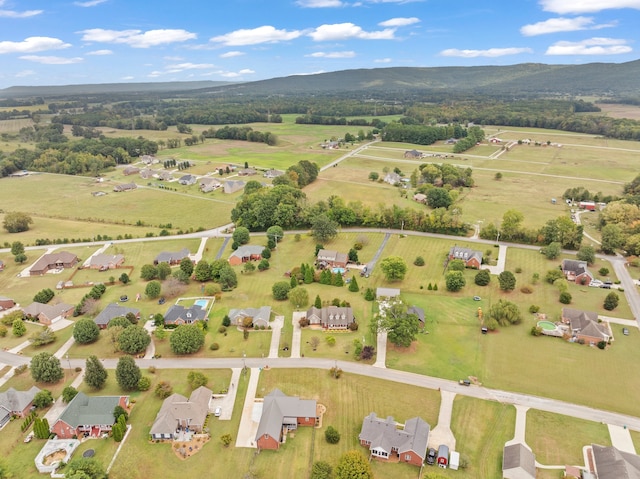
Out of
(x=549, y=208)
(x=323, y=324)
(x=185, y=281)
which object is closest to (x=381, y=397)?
(x=323, y=324)

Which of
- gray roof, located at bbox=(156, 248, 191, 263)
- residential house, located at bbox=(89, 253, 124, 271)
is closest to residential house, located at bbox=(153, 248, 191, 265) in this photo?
gray roof, located at bbox=(156, 248, 191, 263)

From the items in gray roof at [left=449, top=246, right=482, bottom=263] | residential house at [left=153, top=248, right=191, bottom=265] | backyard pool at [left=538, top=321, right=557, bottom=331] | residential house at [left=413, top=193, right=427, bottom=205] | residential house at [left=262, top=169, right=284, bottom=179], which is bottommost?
backyard pool at [left=538, top=321, right=557, bottom=331]

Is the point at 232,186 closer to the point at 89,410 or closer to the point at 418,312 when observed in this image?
Answer: the point at 418,312

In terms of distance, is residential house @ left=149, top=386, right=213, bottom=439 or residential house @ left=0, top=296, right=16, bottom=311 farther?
residential house @ left=0, top=296, right=16, bottom=311

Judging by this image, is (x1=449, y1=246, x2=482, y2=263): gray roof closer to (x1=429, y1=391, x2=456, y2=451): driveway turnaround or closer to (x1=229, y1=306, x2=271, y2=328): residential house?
(x1=429, y1=391, x2=456, y2=451): driveway turnaround

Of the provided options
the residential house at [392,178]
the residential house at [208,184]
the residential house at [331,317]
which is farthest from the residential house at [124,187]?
the residential house at [331,317]

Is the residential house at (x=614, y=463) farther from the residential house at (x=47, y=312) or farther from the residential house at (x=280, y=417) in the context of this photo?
the residential house at (x=47, y=312)
